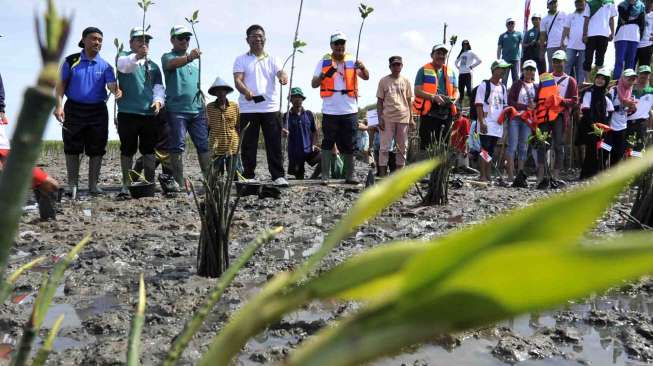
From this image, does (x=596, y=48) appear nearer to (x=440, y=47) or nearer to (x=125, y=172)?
(x=440, y=47)

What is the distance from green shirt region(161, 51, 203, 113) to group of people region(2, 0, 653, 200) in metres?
0.01

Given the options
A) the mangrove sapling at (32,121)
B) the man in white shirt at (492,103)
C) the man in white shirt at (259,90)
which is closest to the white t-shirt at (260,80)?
the man in white shirt at (259,90)

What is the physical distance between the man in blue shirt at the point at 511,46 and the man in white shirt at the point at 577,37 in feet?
2.66

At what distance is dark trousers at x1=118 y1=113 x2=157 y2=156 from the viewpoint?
18.1ft

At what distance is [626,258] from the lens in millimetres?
263

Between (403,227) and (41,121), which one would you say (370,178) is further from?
(41,121)

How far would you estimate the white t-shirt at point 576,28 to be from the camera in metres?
9.05

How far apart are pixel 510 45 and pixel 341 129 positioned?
5070 millimetres

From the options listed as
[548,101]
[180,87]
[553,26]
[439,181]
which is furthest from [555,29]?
[180,87]

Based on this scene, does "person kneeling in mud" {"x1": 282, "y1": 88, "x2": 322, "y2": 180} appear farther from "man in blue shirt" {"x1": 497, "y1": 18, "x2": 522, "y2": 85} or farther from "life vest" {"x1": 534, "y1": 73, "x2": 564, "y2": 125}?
"man in blue shirt" {"x1": 497, "y1": 18, "x2": 522, "y2": 85}

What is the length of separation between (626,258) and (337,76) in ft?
19.5

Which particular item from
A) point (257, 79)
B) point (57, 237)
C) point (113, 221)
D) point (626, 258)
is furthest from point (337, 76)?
point (626, 258)

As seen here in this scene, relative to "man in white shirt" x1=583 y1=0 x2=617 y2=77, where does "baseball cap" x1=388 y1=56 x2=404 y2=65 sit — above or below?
below

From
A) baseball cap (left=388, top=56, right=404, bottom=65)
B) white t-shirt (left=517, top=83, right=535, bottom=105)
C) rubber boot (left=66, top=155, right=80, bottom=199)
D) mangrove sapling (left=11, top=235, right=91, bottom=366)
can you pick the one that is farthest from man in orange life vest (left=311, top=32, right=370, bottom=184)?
mangrove sapling (left=11, top=235, right=91, bottom=366)
